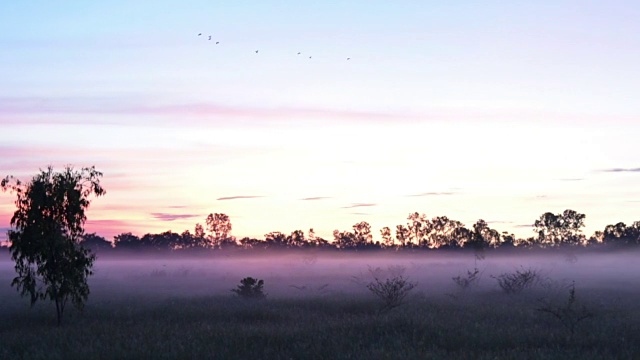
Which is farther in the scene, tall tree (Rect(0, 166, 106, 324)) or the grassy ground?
tall tree (Rect(0, 166, 106, 324))

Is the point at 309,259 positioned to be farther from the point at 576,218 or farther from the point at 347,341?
the point at 347,341

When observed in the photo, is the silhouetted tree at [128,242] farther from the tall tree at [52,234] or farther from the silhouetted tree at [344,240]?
the tall tree at [52,234]

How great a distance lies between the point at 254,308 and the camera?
103ft

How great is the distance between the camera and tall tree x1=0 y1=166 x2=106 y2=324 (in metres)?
26.7

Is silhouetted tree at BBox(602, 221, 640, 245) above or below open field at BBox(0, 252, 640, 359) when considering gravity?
above

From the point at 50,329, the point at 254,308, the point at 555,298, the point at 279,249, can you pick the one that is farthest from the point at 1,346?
the point at 279,249

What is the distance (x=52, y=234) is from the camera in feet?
88.9

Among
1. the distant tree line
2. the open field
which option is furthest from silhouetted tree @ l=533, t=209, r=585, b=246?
the open field

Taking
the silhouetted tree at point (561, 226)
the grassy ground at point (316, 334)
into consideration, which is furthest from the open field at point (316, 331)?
the silhouetted tree at point (561, 226)

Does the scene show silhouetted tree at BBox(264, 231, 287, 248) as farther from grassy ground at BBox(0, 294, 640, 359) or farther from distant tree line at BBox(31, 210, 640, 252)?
grassy ground at BBox(0, 294, 640, 359)

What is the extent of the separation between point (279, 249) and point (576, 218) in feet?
222

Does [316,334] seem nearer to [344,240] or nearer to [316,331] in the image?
[316,331]

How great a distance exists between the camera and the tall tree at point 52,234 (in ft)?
87.7

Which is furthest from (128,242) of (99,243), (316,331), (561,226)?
(316,331)
